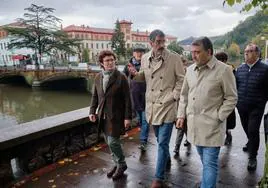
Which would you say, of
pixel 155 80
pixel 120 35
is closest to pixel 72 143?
pixel 155 80

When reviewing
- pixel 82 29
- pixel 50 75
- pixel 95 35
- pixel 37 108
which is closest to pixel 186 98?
pixel 37 108

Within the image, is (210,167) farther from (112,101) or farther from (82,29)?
(82,29)

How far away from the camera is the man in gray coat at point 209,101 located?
2158 millimetres

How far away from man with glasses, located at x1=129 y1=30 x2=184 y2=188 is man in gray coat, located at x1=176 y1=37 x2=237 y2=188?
42cm

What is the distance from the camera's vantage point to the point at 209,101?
2.20 metres

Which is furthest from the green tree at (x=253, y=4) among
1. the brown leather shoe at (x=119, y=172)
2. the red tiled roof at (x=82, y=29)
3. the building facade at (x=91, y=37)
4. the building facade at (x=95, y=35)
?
the red tiled roof at (x=82, y=29)

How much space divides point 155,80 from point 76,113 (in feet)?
6.19

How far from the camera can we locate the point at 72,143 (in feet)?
12.4

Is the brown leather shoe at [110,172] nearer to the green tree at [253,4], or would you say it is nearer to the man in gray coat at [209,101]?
the man in gray coat at [209,101]

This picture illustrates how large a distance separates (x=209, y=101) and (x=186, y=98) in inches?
14.3

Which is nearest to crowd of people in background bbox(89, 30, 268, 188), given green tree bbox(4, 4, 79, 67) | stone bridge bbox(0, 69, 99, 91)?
stone bridge bbox(0, 69, 99, 91)

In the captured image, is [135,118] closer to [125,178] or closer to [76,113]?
[76,113]

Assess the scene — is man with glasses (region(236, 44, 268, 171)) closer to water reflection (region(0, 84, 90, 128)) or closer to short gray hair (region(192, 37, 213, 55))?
short gray hair (region(192, 37, 213, 55))

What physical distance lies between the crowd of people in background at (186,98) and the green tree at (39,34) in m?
42.7
